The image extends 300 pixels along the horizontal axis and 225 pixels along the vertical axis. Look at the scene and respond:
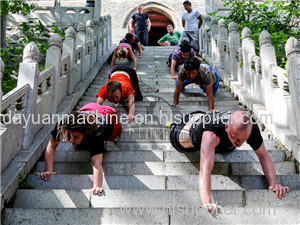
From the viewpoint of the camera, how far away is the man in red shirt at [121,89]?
4.91 meters

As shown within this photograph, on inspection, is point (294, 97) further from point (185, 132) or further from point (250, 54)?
point (250, 54)

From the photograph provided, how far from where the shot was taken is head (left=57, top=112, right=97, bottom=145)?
3.27 meters

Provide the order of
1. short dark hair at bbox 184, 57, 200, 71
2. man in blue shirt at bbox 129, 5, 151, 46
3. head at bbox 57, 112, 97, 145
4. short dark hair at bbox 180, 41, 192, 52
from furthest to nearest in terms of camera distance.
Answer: man in blue shirt at bbox 129, 5, 151, 46
short dark hair at bbox 180, 41, 192, 52
short dark hair at bbox 184, 57, 200, 71
head at bbox 57, 112, 97, 145

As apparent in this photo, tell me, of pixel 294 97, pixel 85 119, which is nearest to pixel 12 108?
pixel 85 119

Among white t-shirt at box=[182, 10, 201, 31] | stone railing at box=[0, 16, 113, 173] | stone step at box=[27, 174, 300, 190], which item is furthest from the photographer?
white t-shirt at box=[182, 10, 201, 31]

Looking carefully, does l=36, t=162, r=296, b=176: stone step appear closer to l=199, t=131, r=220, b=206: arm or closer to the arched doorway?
l=199, t=131, r=220, b=206: arm

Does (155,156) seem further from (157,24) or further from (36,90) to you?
(157,24)

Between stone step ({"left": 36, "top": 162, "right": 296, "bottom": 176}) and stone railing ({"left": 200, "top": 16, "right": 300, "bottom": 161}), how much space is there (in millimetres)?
249

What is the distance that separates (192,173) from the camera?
396 cm

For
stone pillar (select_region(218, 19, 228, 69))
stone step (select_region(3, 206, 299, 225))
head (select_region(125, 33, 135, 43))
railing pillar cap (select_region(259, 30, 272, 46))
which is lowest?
stone step (select_region(3, 206, 299, 225))

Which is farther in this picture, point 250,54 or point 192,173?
point 250,54

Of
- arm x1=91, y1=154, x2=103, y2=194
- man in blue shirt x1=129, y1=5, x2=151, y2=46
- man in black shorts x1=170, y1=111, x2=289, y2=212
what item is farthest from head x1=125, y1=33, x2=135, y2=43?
arm x1=91, y1=154, x2=103, y2=194

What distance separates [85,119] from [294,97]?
2.46 meters

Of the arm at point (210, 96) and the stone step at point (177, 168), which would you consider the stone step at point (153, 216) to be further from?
the arm at point (210, 96)
